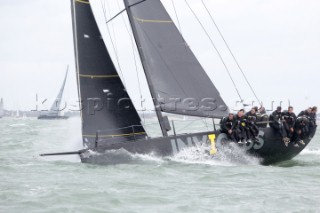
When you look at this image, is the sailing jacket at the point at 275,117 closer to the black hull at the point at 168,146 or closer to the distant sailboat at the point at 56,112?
the black hull at the point at 168,146

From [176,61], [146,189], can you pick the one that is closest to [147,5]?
[176,61]

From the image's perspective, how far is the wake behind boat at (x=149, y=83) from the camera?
1346 cm

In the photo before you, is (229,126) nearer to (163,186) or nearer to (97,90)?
(97,90)

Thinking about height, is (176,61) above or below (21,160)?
above

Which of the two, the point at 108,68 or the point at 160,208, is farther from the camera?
the point at 108,68

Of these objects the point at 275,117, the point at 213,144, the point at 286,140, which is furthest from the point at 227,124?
the point at 286,140

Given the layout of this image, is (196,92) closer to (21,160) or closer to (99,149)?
(99,149)

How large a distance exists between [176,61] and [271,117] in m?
2.46

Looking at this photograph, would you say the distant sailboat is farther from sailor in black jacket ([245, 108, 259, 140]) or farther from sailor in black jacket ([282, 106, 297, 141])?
sailor in black jacket ([245, 108, 259, 140])

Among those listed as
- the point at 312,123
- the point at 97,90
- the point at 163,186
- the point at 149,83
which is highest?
the point at 149,83

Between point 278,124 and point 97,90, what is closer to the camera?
point 97,90

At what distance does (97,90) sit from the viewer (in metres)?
13.5

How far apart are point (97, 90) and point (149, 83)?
1141 mm

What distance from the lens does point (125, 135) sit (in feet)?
45.0
